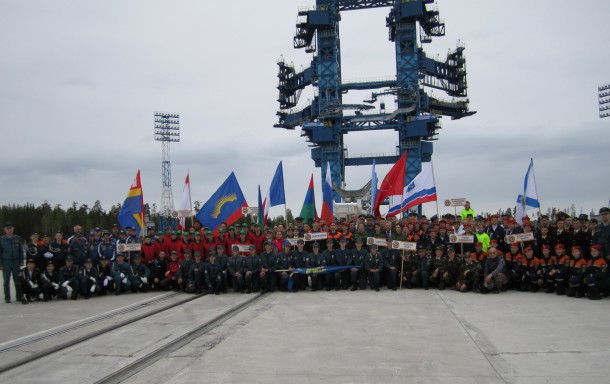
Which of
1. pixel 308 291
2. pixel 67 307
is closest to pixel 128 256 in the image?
pixel 67 307

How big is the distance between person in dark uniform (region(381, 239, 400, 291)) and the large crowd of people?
0.03 m

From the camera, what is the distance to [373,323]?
9227mm

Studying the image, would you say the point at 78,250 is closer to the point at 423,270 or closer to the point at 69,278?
the point at 69,278

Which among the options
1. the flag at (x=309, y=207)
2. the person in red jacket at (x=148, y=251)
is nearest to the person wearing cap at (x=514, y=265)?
the flag at (x=309, y=207)

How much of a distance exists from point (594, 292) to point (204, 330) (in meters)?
8.60

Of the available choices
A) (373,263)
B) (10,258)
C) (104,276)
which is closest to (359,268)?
(373,263)

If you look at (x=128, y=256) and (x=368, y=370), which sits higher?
(x=128, y=256)

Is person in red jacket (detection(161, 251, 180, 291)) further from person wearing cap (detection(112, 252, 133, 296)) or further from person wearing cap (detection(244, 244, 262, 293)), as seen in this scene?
person wearing cap (detection(244, 244, 262, 293))

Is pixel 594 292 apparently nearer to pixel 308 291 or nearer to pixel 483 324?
pixel 483 324

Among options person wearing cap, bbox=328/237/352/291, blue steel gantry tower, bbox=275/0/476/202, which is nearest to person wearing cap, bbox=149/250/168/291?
person wearing cap, bbox=328/237/352/291

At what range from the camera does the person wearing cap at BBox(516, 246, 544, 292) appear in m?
12.7

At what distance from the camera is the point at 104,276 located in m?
14.4

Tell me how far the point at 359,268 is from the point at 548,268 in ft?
15.7

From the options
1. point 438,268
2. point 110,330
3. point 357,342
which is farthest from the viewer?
point 438,268
